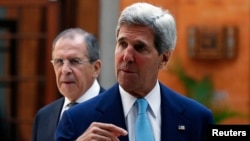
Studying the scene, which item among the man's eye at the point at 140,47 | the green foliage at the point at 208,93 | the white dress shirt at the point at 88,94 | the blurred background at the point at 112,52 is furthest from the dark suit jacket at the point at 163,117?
the green foliage at the point at 208,93

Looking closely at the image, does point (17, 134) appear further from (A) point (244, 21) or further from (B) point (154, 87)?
(B) point (154, 87)

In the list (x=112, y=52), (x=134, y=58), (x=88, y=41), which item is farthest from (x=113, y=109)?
(x=112, y=52)

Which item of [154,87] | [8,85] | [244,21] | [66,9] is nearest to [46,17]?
[66,9]

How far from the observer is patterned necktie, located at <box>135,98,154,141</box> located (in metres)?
3.44

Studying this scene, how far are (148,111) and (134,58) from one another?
9.2 inches

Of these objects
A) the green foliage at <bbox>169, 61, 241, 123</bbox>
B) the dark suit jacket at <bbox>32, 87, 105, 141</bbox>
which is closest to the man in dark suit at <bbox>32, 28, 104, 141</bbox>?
the dark suit jacket at <bbox>32, 87, 105, 141</bbox>

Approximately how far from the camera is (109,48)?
8.32 metres

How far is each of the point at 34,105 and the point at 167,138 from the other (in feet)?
17.3

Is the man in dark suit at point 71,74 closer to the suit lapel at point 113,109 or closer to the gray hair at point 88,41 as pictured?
the gray hair at point 88,41

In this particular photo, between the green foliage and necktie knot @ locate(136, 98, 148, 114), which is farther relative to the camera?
the green foliage

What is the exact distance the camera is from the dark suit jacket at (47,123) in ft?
15.7

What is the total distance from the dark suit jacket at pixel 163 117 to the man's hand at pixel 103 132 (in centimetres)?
20

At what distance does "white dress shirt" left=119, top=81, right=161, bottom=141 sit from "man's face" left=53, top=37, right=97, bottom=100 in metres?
1.43

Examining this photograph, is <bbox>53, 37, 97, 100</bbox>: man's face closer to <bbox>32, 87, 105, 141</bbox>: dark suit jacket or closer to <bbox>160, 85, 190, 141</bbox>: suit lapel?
<bbox>32, 87, 105, 141</bbox>: dark suit jacket
